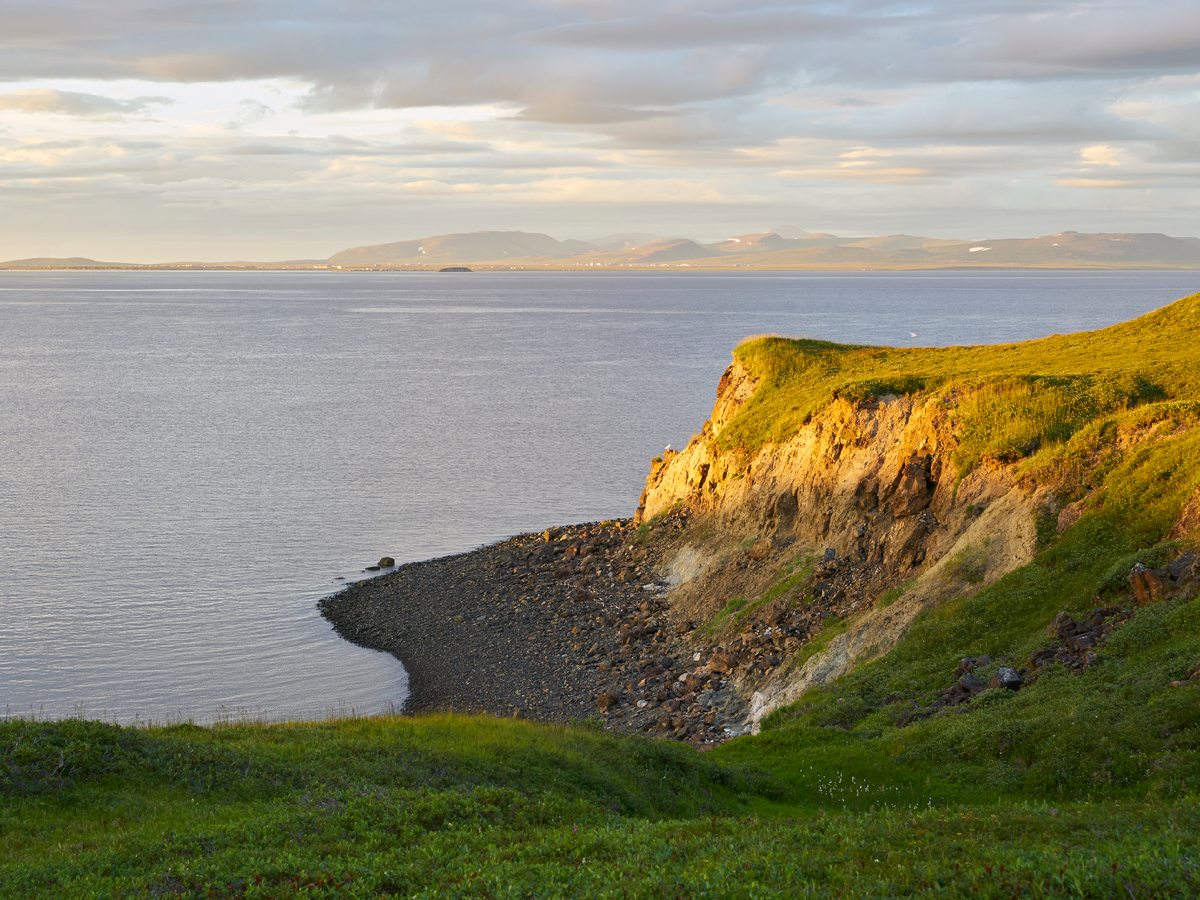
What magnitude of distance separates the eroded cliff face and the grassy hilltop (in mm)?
1085

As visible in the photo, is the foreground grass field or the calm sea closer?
the foreground grass field

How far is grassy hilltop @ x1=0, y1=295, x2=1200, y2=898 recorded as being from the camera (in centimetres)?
1322

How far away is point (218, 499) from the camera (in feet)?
201

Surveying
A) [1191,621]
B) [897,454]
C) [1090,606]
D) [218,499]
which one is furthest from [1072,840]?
[218,499]

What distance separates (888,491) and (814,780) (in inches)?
613

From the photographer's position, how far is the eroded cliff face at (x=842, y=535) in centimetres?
2958

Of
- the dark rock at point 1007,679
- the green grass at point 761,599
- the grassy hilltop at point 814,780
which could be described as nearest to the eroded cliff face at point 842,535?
the green grass at point 761,599

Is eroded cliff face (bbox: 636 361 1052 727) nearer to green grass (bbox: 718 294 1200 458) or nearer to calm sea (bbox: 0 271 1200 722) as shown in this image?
green grass (bbox: 718 294 1200 458)

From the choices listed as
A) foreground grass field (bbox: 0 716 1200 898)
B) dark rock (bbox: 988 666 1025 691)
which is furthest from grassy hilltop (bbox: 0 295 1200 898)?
dark rock (bbox: 988 666 1025 691)

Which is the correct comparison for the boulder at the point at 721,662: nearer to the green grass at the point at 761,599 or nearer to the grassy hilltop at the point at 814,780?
the green grass at the point at 761,599

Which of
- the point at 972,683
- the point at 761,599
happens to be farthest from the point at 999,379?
the point at 972,683

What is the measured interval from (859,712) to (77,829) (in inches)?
729

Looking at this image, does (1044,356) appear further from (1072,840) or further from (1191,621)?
(1072,840)

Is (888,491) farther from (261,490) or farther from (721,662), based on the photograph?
(261,490)
